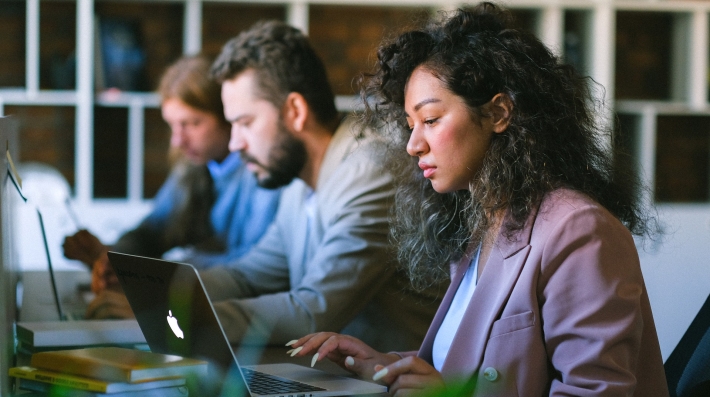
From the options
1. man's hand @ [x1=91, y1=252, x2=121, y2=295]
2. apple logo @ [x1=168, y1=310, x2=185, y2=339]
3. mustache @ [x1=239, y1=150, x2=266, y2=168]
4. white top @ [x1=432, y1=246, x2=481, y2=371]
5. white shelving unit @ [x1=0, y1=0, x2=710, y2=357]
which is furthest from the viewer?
white shelving unit @ [x1=0, y1=0, x2=710, y2=357]

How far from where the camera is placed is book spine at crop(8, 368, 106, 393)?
3.19ft

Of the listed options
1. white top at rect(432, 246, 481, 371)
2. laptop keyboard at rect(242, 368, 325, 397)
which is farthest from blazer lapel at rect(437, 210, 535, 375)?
laptop keyboard at rect(242, 368, 325, 397)

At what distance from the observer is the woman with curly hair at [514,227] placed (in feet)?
3.43

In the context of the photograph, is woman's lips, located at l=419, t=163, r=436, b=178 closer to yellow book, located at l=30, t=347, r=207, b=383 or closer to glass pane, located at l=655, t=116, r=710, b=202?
yellow book, located at l=30, t=347, r=207, b=383

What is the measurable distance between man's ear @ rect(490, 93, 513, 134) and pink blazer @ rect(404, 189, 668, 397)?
145 mm

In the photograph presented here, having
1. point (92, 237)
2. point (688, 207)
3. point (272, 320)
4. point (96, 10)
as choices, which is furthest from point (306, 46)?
point (688, 207)

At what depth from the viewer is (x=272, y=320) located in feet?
5.20

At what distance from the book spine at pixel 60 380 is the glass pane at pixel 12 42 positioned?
3.17 m

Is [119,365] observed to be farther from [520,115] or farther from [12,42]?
[12,42]

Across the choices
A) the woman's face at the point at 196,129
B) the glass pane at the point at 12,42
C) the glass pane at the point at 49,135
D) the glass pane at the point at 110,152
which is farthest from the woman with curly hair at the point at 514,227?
the glass pane at the point at 12,42

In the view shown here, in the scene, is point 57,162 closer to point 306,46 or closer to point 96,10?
point 96,10

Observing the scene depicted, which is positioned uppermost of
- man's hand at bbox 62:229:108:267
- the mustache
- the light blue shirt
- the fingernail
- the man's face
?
the man's face

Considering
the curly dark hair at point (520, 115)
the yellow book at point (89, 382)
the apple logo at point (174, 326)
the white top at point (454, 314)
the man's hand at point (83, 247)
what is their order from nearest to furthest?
the yellow book at point (89, 382)
the apple logo at point (174, 326)
the curly dark hair at point (520, 115)
the white top at point (454, 314)
the man's hand at point (83, 247)

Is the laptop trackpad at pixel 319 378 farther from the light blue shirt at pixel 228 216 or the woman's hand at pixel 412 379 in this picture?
the light blue shirt at pixel 228 216
